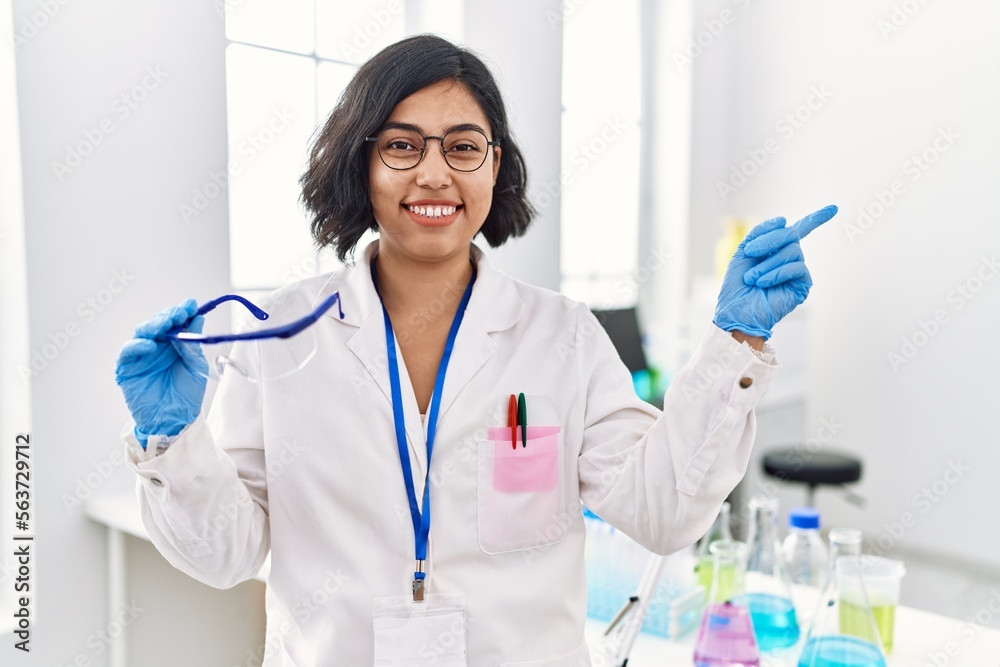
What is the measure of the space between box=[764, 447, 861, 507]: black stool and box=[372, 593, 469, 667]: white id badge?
245cm

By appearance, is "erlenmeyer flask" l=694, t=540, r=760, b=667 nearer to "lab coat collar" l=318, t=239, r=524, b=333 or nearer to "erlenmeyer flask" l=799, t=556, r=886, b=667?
"erlenmeyer flask" l=799, t=556, r=886, b=667

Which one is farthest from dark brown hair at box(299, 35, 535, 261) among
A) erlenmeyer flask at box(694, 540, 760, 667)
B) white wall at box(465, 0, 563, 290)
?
white wall at box(465, 0, 563, 290)

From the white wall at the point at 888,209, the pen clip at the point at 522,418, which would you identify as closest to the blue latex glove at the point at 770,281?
the pen clip at the point at 522,418

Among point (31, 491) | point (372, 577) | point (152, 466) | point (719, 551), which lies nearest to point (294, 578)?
point (372, 577)

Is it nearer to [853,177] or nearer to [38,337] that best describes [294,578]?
[38,337]

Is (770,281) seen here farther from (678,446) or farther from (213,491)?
(213,491)

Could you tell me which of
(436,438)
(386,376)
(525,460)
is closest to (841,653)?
(525,460)

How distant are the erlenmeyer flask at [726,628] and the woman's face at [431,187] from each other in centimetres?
73

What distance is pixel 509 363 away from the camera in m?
1.24

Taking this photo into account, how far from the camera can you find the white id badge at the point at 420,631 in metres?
1.12

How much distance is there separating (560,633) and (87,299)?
1.26 metres

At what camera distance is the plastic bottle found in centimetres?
146

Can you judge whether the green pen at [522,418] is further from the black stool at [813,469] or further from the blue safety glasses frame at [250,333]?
the black stool at [813,469]

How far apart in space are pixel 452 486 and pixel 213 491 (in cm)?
33
